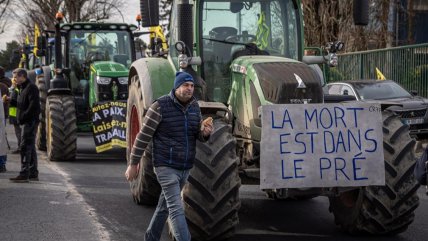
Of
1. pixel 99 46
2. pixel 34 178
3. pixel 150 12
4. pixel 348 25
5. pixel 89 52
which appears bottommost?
pixel 34 178

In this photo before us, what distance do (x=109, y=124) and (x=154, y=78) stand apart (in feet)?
15.9

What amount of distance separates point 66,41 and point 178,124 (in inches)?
414

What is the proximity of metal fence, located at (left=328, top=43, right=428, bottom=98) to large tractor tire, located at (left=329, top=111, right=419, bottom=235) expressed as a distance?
12.3 metres

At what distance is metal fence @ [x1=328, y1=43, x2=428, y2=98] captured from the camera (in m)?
20.2

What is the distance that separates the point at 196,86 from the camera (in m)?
8.73

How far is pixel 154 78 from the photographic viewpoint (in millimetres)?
9859

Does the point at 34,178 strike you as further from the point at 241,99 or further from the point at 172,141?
the point at 172,141

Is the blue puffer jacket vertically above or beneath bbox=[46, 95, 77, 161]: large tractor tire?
above

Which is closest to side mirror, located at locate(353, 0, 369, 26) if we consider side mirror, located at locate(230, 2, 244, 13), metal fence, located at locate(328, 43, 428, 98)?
side mirror, located at locate(230, 2, 244, 13)

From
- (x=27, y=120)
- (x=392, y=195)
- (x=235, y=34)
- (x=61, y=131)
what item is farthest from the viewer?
(x=61, y=131)

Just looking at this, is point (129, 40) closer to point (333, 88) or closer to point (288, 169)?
point (333, 88)

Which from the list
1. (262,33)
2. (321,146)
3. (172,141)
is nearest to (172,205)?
(172,141)

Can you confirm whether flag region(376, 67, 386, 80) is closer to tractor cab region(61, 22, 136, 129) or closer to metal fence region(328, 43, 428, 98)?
metal fence region(328, 43, 428, 98)

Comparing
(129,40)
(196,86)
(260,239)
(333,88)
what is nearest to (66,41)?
(129,40)
